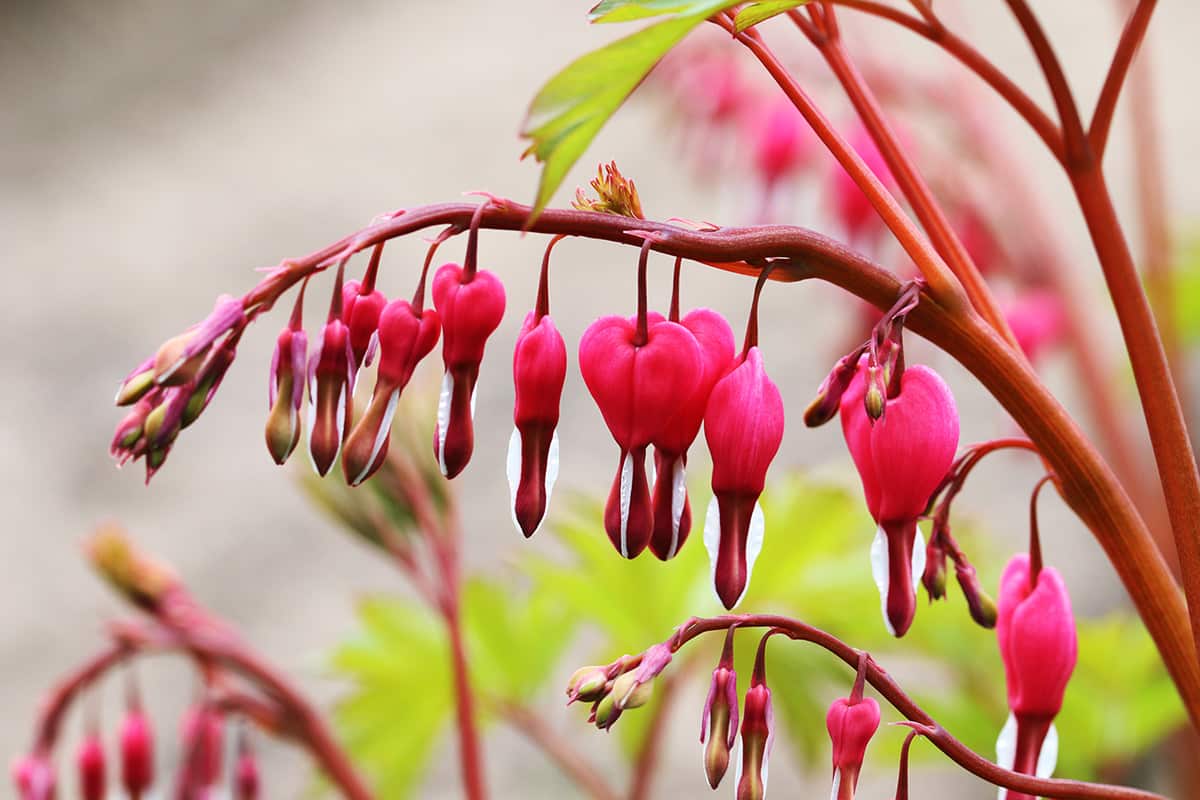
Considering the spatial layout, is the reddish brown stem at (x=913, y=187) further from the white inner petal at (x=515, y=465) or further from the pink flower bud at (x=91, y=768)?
the pink flower bud at (x=91, y=768)

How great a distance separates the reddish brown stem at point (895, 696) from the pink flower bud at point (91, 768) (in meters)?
0.43

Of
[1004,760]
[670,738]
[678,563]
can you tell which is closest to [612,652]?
[678,563]

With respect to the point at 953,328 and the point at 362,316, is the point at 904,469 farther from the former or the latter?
the point at 362,316

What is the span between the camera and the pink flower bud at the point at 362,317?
0.37 m

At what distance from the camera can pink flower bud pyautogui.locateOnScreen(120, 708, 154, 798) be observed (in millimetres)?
678

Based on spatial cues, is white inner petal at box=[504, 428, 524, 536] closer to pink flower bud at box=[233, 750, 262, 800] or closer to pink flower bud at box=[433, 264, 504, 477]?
pink flower bud at box=[433, 264, 504, 477]

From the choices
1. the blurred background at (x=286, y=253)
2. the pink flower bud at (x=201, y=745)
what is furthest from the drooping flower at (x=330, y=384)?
the blurred background at (x=286, y=253)

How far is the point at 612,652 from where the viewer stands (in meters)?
1.05

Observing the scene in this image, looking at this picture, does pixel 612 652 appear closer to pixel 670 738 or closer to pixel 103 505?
pixel 670 738

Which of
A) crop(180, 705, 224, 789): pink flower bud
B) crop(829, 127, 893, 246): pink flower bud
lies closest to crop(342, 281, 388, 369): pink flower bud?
crop(180, 705, 224, 789): pink flower bud

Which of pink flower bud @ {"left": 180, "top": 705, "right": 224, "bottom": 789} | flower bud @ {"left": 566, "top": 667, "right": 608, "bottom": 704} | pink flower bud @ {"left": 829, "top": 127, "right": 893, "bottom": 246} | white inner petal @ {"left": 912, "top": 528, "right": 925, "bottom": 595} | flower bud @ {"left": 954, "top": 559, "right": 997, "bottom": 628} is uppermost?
pink flower bud @ {"left": 829, "top": 127, "right": 893, "bottom": 246}

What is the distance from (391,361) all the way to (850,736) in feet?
0.54

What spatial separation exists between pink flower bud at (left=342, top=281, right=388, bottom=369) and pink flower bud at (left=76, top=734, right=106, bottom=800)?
403 mm

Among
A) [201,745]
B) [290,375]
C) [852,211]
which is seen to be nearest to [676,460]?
[290,375]
